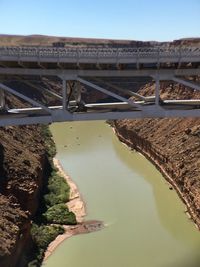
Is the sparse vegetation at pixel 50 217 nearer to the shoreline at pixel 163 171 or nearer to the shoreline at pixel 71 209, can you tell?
the shoreline at pixel 71 209

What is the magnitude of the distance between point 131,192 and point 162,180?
148 inches

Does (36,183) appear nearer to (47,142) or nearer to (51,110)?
(51,110)

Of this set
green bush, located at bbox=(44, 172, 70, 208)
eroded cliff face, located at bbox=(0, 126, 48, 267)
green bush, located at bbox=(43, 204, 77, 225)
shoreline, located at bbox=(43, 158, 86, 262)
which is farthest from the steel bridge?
green bush, located at bbox=(44, 172, 70, 208)

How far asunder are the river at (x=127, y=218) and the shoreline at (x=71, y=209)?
338 millimetres

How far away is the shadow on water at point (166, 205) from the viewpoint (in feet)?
95.2

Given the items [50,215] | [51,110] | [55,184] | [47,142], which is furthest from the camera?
[47,142]

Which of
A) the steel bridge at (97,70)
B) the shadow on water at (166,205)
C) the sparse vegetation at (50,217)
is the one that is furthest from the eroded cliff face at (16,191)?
the shadow on water at (166,205)

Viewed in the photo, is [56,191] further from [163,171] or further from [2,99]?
[2,99]

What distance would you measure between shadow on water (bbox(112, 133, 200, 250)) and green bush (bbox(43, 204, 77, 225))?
5.86 metres

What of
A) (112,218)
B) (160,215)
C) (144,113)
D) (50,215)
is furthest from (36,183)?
(144,113)

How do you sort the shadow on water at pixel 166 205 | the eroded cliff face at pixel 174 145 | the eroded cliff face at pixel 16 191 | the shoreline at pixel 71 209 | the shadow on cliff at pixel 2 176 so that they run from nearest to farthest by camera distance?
the eroded cliff face at pixel 16 191 < the shoreline at pixel 71 209 < the shadow on cliff at pixel 2 176 < the shadow on water at pixel 166 205 < the eroded cliff face at pixel 174 145

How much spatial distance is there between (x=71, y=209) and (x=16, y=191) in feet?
18.7

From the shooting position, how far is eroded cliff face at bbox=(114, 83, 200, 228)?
3269 cm

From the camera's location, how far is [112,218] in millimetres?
31141
